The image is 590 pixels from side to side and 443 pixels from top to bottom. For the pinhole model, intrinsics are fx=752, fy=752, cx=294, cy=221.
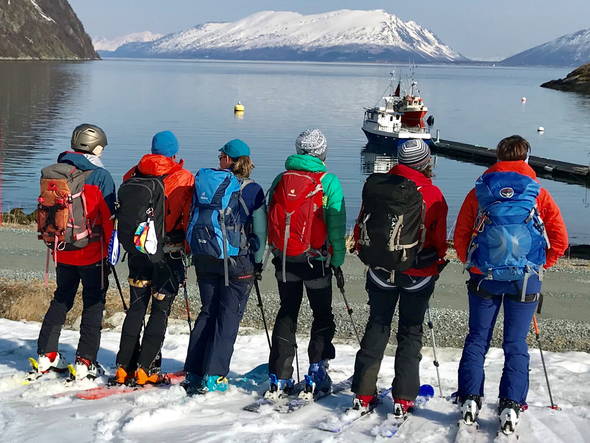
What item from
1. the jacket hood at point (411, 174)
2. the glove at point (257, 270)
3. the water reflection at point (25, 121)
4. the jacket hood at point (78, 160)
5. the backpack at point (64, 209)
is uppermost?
Result: the jacket hood at point (411, 174)

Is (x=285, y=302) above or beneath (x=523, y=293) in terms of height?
beneath

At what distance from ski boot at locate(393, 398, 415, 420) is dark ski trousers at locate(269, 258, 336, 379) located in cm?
86

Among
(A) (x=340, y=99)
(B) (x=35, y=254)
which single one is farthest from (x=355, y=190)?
(A) (x=340, y=99)

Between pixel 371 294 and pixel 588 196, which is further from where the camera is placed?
pixel 588 196

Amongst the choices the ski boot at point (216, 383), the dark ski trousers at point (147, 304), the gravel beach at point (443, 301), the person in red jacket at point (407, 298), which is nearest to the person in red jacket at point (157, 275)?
the dark ski trousers at point (147, 304)

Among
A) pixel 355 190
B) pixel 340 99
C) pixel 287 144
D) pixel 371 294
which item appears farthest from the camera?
pixel 340 99

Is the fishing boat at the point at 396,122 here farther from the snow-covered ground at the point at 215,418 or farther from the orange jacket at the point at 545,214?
the orange jacket at the point at 545,214

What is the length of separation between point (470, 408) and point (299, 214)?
196 centimetres

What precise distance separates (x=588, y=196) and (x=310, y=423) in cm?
4076

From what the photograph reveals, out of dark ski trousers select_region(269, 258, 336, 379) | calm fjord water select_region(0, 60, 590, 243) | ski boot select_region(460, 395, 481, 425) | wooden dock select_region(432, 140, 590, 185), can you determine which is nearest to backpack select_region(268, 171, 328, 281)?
dark ski trousers select_region(269, 258, 336, 379)

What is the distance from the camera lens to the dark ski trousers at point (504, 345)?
5.48 metres

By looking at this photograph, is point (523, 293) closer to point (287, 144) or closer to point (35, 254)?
point (35, 254)

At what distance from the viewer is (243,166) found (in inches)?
242

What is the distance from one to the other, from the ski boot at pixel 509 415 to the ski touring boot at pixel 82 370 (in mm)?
3563
